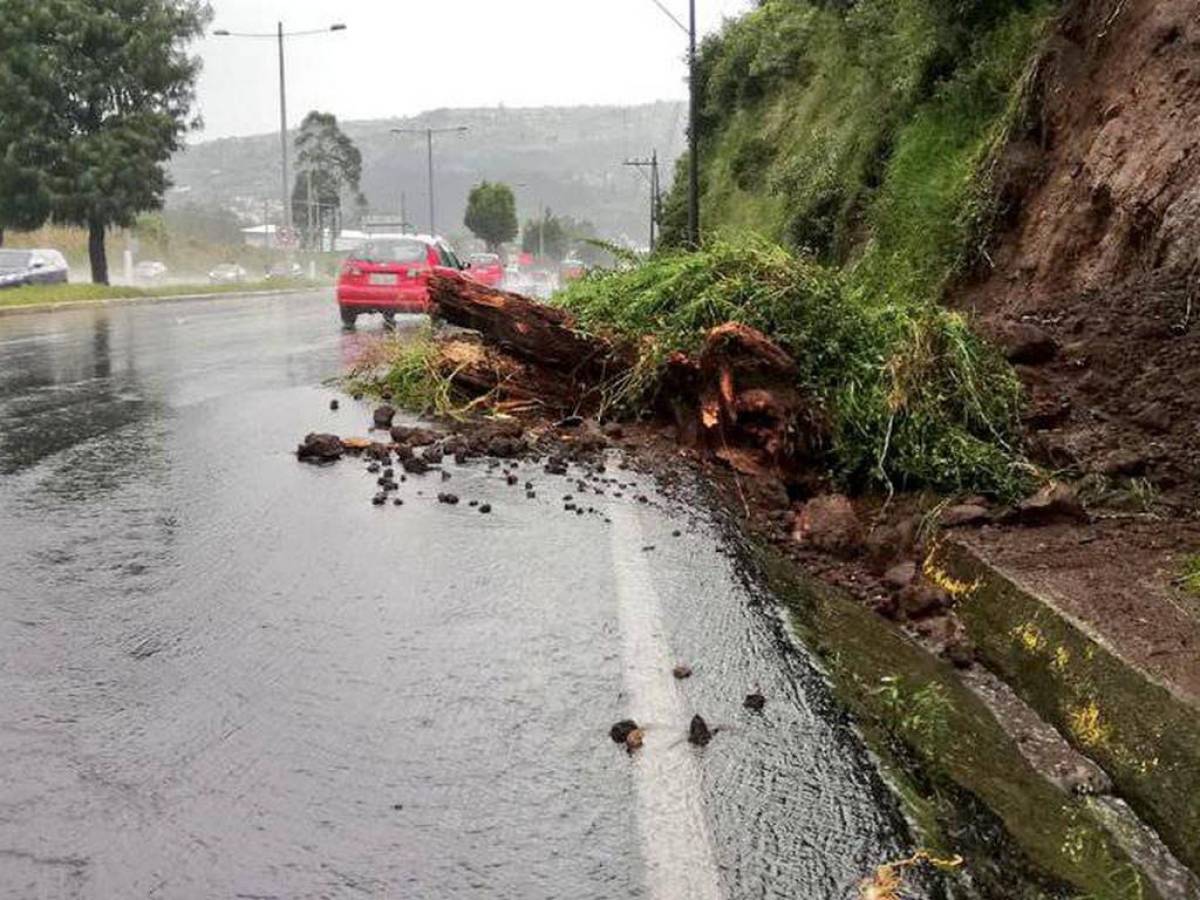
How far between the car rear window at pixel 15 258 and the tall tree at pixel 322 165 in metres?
65.1

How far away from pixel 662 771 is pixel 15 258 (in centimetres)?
3388

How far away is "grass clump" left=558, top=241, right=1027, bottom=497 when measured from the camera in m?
6.20

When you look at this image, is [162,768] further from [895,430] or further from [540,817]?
[895,430]

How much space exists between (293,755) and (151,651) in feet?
3.30

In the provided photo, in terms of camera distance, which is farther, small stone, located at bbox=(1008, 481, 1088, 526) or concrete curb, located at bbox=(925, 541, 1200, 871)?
small stone, located at bbox=(1008, 481, 1088, 526)

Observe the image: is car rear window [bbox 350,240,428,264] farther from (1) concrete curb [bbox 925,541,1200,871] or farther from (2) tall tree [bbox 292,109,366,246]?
(2) tall tree [bbox 292,109,366,246]

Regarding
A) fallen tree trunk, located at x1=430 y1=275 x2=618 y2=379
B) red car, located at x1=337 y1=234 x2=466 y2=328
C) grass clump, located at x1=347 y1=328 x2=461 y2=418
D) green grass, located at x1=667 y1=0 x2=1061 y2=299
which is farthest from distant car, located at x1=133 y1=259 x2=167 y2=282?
fallen tree trunk, located at x1=430 y1=275 x2=618 y2=379

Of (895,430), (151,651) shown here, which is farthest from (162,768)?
(895,430)

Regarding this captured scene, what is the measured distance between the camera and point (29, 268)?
3200 cm

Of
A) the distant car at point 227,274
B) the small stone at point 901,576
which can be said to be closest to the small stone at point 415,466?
the small stone at point 901,576

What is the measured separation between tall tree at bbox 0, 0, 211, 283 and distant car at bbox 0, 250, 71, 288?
144 cm

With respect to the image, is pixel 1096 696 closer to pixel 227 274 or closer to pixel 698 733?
pixel 698 733

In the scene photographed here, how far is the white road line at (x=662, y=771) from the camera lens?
2588 mm

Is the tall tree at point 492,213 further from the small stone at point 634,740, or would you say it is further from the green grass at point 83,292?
the small stone at point 634,740
